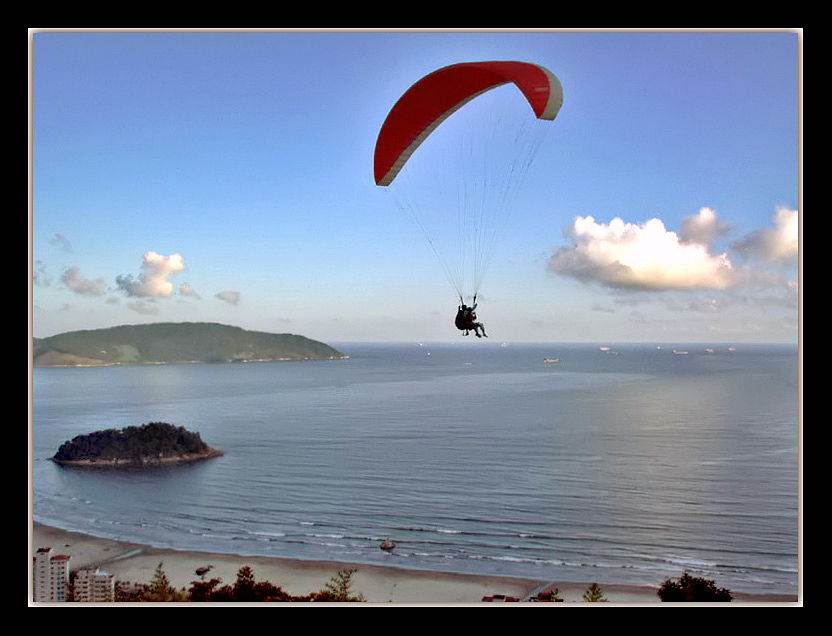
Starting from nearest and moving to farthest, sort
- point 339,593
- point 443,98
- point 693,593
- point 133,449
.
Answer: point 443,98
point 693,593
point 339,593
point 133,449

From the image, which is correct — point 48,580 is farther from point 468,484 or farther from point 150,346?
point 150,346

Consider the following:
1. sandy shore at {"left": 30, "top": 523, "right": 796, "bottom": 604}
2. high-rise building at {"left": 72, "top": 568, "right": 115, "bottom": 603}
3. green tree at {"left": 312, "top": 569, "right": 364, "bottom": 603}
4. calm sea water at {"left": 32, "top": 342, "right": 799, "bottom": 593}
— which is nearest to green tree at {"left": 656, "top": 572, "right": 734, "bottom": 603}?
sandy shore at {"left": 30, "top": 523, "right": 796, "bottom": 604}

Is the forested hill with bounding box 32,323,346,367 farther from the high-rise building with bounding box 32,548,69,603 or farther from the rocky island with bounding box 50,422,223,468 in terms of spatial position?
the high-rise building with bounding box 32,548,69,603

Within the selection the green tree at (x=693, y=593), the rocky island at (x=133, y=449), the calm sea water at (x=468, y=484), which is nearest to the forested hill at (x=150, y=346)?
the calm sea water at (x=468, y=484)

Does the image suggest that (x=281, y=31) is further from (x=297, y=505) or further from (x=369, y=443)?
(x=369, y=443)

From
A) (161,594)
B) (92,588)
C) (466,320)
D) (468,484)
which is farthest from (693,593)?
(468,484)
